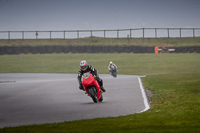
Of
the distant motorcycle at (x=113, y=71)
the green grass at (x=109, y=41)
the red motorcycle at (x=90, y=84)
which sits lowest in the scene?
the distant motorcycle at (x=113, y=71)

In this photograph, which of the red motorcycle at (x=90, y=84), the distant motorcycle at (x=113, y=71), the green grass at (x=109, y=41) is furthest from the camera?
the green grass at (x=109, y=41)

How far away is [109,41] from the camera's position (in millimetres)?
72250

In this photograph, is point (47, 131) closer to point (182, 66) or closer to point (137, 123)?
point (137, 123)

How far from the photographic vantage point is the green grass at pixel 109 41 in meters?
69.0

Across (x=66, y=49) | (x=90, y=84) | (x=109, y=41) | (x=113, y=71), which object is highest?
(x=109, y=41)

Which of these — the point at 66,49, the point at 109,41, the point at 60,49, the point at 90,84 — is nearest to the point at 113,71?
the point at 90,84

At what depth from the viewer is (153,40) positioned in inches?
2788

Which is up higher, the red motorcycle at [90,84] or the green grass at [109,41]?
the green grass at [109,41]

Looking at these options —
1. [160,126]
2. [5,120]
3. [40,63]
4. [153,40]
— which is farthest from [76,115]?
[153,40]

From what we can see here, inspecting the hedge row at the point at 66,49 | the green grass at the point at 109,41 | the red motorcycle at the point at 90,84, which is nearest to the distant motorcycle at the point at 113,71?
the red motorcycle at the point at 90,84

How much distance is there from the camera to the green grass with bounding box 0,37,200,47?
6900 cm

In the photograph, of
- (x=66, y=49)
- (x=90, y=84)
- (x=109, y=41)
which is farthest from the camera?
Result: (x=109, y=41)

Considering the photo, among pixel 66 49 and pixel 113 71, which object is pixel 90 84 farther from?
pixel 66 49

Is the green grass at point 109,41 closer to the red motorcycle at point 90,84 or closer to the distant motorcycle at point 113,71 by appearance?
the distant motorcycle at point 113,71
